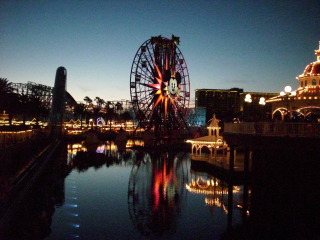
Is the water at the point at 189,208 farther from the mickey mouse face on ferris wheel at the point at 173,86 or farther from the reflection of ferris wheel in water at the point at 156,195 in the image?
the mickey mouse face on ferris wheel at the point at 173,86

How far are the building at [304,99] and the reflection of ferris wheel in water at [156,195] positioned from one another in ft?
31.3

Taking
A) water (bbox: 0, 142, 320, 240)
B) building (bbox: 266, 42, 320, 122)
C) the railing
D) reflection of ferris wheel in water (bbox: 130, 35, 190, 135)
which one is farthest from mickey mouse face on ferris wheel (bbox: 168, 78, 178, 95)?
the railing

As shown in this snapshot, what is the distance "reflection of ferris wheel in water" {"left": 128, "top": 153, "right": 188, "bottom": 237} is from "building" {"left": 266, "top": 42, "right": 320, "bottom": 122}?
955cm

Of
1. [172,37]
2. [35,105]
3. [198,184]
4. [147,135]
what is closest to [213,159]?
[198,184]

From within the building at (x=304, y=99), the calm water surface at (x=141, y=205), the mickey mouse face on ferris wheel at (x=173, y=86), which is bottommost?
the calm water surface at (x=141, y=205)

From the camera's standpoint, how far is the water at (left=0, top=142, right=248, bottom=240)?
16141mm

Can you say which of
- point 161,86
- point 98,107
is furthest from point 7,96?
point 98,107

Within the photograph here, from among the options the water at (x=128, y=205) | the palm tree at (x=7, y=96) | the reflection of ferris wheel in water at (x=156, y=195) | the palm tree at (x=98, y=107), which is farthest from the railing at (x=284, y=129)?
the palm tree at (x=98, y=107)

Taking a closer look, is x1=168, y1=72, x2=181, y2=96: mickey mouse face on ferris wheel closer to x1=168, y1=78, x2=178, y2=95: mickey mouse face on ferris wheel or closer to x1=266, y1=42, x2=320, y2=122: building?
x1=168, y1=78, x2=178, y2=95: mickey mouse face on ferris wheel

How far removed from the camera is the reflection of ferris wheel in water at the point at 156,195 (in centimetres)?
1712

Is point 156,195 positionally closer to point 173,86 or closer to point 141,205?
point 141,205

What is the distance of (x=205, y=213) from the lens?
64.5 feet

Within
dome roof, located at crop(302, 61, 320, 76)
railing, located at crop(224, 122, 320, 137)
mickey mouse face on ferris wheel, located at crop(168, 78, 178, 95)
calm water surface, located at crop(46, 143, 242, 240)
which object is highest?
mickey mouse face on ferris wheel, located at crop(168, 78, 178, 95)

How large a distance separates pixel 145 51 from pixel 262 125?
4532 centimetres
